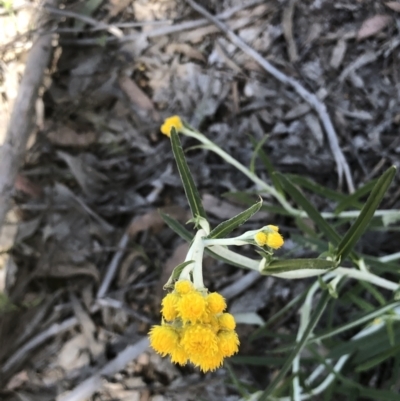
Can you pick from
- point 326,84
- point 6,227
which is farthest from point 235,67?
point 6,227

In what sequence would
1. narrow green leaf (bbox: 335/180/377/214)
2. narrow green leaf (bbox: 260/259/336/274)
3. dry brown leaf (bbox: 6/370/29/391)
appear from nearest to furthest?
narrow green leaf (bbox: 260/259/336/274), narrow green leaf (bbox: 335/180/377/214), dry brown leaf (bbox: 6/370/29/391)

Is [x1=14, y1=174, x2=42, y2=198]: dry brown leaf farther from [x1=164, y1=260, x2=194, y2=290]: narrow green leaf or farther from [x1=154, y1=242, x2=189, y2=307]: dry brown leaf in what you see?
[x1=164, y1=260, x2=194, y2=290]: narrow green leaf

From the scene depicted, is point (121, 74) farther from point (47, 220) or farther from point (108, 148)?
point (47, 220)

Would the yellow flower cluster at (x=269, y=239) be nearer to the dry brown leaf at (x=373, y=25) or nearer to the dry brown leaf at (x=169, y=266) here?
the dry brown leaf at (x=169, y=266)

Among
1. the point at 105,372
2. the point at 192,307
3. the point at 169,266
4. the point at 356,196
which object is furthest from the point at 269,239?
the point at 105,372

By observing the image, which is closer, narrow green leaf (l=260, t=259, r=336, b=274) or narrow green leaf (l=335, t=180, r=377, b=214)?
narrow green leaf (l=260, t=259, r=336, b=274)

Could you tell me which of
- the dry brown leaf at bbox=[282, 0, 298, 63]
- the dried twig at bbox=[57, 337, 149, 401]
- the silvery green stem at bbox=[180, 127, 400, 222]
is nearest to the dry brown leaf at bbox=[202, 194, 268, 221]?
the silvery green stem at bbox=[180, 127, 400, 222]
